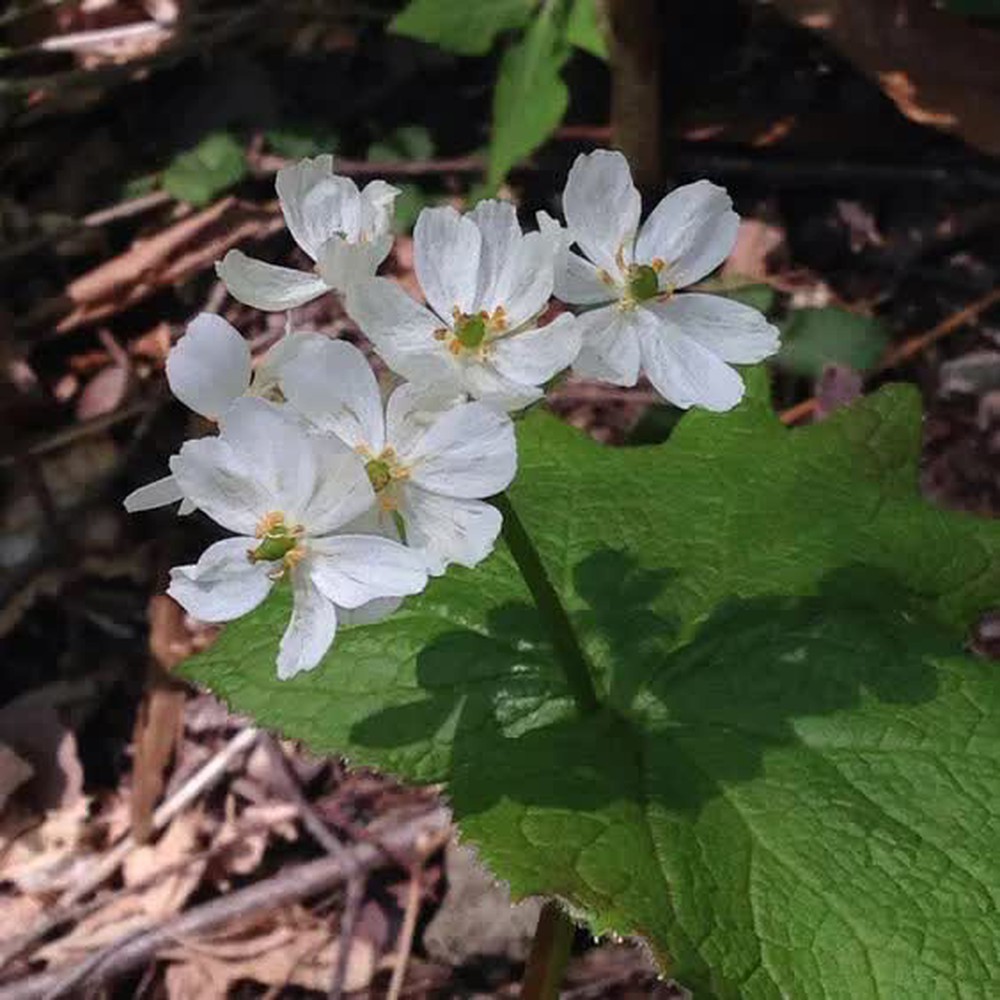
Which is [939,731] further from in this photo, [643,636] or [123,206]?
[123,206]

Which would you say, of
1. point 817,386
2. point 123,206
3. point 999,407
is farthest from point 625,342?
point 123,206

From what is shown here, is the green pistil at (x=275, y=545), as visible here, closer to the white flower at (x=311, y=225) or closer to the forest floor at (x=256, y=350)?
the white flower at (x=311, y=225)

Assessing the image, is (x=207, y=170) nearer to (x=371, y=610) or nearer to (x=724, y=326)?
(x=724, y=326)

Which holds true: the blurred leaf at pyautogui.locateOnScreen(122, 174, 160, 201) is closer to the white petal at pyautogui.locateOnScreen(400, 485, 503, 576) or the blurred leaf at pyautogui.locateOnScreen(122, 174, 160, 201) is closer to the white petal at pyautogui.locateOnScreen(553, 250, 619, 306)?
the white petal at pyautogui.locateOnScreen(553, 250, 619, 306)

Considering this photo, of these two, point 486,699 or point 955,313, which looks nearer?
point 486,699

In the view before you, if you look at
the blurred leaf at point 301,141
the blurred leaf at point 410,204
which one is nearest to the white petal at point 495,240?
the blurred leaf at point 410,204

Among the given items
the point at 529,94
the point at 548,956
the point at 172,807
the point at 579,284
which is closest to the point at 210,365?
the point at 579,284
